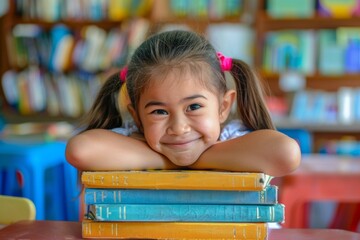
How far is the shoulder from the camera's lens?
1.21 m

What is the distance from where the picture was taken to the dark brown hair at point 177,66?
43.3 inches

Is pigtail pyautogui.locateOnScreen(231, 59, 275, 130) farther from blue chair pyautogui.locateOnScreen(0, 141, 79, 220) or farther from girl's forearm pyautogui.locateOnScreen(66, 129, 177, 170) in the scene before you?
blue chair pyautogui.locateOnScreen(0, 141, 79, 220)

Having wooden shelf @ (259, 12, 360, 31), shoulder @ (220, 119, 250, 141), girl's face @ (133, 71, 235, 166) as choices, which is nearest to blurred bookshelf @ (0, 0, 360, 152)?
A: wooden shelf @ (259, 12, 360, 31)

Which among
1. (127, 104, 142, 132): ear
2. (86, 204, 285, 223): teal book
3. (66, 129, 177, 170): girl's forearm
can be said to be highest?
(127, 104, 142, 132): ear

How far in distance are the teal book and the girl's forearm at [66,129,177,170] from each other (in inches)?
3.9

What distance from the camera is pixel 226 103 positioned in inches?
46.8

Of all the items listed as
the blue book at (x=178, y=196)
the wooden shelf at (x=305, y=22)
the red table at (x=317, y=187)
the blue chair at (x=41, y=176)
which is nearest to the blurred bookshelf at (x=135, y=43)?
the wooden shelf at (x=305, y=22)

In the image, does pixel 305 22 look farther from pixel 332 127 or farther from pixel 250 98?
pixel 250 98

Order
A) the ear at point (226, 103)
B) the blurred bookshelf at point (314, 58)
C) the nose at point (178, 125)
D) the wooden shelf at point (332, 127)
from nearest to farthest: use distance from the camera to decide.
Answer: the nose at point (178, 125)
the ear at point (226, 103)
the wooden shelf at point (332, 127)
the blurred bookshelf at point (314, 58)

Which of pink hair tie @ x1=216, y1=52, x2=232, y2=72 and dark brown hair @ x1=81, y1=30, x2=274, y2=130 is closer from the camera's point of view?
dark brown hair @ x1=81, y1=30, x2=274, y2=130

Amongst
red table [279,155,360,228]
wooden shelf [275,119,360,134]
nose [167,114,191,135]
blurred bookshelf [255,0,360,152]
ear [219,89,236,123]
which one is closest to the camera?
nose [167,114,191,135]

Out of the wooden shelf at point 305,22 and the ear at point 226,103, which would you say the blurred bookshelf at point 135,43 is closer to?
the wooden shelf at point 305,22

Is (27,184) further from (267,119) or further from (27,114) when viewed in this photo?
(27,114)

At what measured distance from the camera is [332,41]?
4102mm
